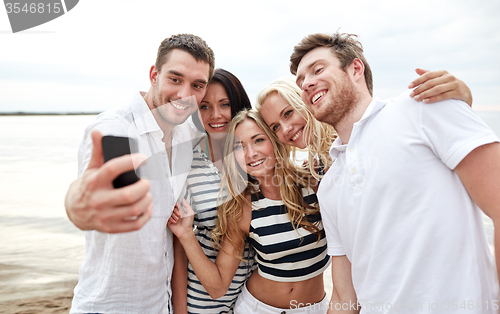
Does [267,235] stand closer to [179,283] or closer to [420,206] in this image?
[179,283]

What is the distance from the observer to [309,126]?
8.98 feet

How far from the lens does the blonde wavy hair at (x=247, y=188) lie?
2594mm

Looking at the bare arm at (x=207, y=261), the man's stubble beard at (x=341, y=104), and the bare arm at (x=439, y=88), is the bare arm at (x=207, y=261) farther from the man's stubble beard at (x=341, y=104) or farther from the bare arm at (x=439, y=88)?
the bare arm at (x=439, y=88)

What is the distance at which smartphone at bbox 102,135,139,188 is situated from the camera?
72 cm

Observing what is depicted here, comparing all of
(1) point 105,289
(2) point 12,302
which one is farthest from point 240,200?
(2) point 12,302

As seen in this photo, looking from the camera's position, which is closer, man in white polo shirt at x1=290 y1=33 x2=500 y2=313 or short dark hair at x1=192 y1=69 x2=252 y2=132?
man in white polo shirt at x1=290 y1=33 x2=500 y2=313

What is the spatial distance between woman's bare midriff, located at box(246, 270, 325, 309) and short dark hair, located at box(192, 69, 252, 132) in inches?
67.8

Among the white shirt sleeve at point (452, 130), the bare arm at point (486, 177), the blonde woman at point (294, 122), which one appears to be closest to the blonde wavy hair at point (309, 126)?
the blonde woman at point (294, 122)

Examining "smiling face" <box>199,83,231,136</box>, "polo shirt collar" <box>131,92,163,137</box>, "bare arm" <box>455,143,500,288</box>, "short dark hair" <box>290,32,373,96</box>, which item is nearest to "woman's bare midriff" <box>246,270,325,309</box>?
"bare arm" <box>455,143,500,288</box>

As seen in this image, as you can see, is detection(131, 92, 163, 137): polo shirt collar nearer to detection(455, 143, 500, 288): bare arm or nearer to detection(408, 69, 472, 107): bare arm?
detection(408, 69, 472, 107): bare arm

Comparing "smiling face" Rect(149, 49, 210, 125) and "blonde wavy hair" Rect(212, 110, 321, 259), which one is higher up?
"smiling face" Rect(149, 49, 210, 125)

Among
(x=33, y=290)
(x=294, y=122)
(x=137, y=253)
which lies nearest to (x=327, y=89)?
(x=294, y=122)

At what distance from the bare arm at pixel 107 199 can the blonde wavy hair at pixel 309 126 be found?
208cm

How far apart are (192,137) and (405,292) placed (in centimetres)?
226
